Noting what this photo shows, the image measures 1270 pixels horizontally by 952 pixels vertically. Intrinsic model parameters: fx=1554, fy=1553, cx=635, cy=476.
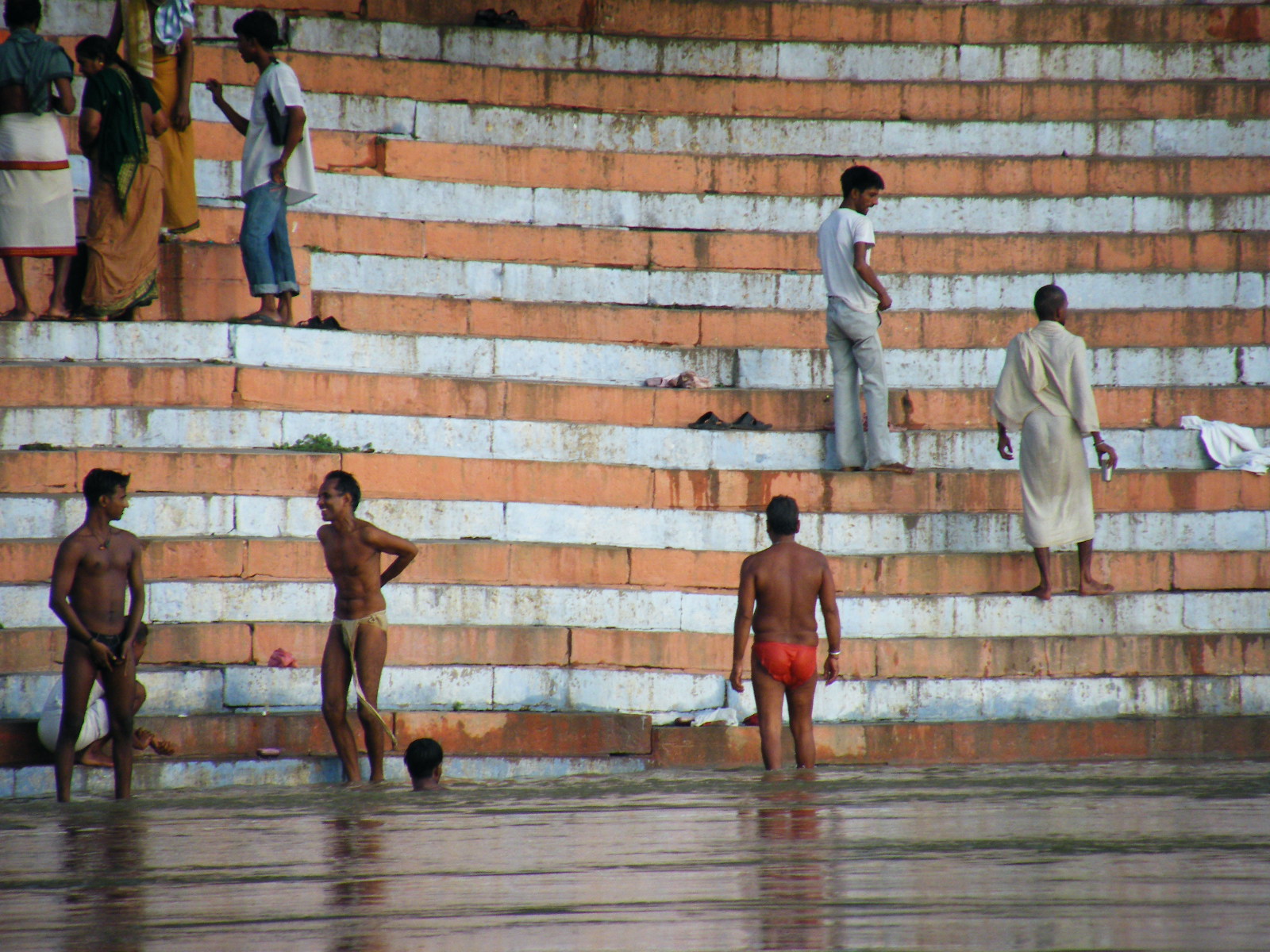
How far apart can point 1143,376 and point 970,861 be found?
718cm

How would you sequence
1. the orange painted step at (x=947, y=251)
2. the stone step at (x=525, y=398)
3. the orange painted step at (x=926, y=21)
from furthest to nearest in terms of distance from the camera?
the orange painted step at (x=926, y=21) → the orange painted step at (x=947, y=251) → the stone step at (x=525, y=398)

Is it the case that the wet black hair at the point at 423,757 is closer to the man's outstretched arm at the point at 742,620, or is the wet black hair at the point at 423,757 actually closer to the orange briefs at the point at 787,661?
the man's outstretched arm at the point at 742,620

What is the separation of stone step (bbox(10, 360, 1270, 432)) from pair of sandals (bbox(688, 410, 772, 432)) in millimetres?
185

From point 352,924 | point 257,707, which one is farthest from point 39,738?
point 352,924

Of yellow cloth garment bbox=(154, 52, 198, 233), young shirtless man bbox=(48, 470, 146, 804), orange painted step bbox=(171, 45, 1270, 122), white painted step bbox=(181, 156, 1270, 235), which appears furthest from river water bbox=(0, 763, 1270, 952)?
orange painted step bbox=(171, 45, 1270, 122)

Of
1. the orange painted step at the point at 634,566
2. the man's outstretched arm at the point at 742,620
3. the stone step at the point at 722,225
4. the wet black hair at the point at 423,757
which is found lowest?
the wet black hair at the point at 423,757

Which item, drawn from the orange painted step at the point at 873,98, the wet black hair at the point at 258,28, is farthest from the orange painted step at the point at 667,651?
the orange painted step at the point at 873,98

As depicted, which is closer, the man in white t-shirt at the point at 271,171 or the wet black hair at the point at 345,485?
the wet black hair at the point at 345,485

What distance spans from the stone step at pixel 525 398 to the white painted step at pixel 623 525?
792 millimetres

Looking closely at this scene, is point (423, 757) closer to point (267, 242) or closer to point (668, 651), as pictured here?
point (668, 651)

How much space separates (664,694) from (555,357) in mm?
3010

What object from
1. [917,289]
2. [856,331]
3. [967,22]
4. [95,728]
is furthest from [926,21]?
[95,728]

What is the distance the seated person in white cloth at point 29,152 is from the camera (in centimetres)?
903

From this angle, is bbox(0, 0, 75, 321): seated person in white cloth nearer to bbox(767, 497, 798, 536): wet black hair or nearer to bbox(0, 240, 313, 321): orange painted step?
bbox(0, 240, 313, 321): orange painted step
